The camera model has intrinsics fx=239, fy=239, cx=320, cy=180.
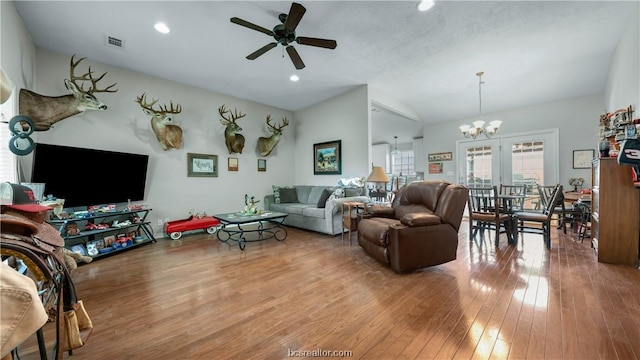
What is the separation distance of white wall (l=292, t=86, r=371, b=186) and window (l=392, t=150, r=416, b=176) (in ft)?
15.1

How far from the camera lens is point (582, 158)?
16.3 feet

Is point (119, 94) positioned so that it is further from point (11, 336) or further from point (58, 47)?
point (11, 336)

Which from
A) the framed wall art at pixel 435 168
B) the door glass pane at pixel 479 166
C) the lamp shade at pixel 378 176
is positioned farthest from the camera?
the framed wall art at pixel 435 168

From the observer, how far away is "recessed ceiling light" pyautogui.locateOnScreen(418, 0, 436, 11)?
2534 mm

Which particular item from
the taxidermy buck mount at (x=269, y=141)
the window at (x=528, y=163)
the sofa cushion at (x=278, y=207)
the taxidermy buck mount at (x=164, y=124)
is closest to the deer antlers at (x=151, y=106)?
the taxidermy buck mount at (x=164, y=124)

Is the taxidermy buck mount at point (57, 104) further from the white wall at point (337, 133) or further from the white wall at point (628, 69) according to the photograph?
the white wall at point (628, 69)

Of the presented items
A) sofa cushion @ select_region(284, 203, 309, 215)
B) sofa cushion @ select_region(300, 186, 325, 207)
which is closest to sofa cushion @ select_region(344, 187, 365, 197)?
sofa cushion @ select_region(300, 186, 325, 207)

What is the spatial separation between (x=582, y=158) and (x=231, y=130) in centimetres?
736

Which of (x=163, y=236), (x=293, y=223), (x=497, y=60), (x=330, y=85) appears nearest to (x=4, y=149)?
(x=163, y=236)

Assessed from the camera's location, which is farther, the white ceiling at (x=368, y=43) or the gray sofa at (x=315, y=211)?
the gray sofa at (x=315, y=211)

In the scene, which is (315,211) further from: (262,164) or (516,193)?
(516,193)

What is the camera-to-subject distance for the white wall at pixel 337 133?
4.92 m

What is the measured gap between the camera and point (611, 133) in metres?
2.95

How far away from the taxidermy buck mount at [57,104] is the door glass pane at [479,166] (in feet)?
24.9
